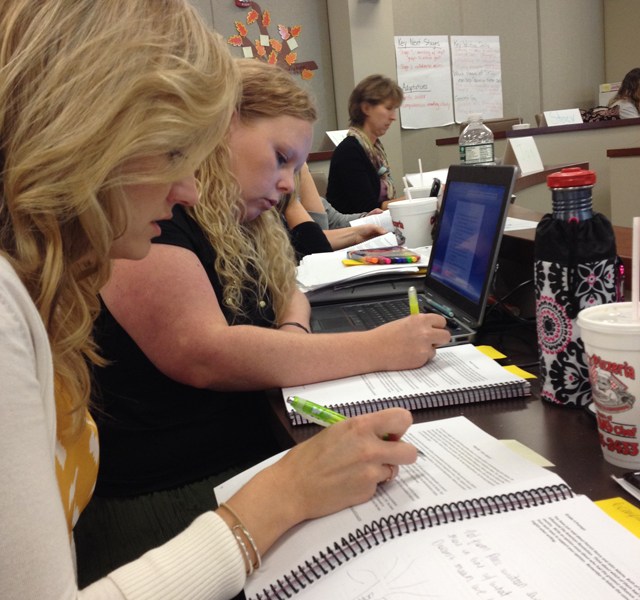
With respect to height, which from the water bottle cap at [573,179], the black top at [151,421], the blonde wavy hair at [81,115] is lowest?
the black top at [151,421]

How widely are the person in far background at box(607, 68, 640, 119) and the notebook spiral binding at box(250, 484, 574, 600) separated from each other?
19.2ft

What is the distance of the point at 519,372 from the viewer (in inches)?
36.6

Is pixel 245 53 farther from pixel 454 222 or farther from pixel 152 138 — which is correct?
pixel 152 138

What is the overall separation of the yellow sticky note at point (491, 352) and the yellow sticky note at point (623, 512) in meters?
0.42

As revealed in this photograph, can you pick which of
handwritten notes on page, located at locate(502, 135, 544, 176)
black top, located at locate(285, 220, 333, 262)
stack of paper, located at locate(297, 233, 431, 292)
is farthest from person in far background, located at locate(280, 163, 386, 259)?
handwritten notes on page, located at locate(502, 135, 544, 176)

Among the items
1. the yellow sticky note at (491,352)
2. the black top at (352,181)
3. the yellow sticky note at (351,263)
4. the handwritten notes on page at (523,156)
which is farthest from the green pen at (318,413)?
the black top at (352,181)

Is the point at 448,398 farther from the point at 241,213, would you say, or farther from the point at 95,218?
the point at 241,213

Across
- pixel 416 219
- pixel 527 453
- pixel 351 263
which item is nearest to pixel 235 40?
pixel 416 219

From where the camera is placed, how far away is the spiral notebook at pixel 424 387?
854 millimetres

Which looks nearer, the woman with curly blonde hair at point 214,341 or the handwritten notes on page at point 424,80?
the woman with curly blonde hair at point 214,341

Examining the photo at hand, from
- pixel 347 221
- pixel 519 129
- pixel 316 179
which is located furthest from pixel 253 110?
pixel 519 129

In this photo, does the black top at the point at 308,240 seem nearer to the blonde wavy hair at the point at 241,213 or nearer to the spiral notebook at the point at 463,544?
the blonde wavy hair at the point at 241,213

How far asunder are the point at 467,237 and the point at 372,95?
2856mm

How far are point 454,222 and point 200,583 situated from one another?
905 mm
